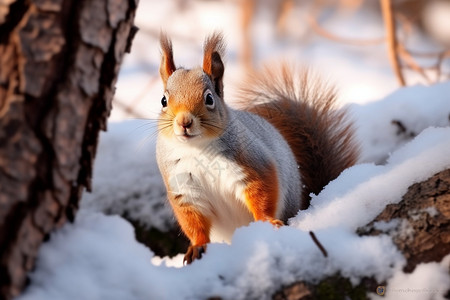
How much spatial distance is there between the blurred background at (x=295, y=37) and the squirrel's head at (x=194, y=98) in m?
1.97

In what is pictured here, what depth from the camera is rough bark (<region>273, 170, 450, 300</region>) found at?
88 cm

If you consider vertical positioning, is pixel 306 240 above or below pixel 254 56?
below

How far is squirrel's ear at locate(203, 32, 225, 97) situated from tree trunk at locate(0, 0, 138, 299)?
0.58 metres

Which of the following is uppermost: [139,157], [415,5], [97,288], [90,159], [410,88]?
[415,5]

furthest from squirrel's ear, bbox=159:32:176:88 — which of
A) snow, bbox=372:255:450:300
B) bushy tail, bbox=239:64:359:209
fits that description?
snow, bbox=372:255:450:300

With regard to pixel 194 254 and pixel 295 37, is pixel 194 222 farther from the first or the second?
pixel 295 37

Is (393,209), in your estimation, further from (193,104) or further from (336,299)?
(193,104)

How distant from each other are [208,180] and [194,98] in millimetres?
189

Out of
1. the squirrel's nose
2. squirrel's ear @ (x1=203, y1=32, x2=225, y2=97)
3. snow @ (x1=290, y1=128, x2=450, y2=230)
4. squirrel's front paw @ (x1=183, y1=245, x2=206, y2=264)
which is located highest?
squirrel's ear @ (x1=203, y1=32, x2=225, y2=97)

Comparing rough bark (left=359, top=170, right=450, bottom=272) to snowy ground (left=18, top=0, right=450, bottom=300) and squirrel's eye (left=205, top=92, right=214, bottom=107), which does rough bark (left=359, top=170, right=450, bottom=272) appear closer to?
snowy ground (left=18, top=0, right=450, bottom=300)

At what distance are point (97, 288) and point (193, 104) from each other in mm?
605

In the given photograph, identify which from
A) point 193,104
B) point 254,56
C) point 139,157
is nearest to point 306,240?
point 193,104

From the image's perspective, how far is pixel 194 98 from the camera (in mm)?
1366

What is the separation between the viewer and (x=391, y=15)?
6.95 ft
